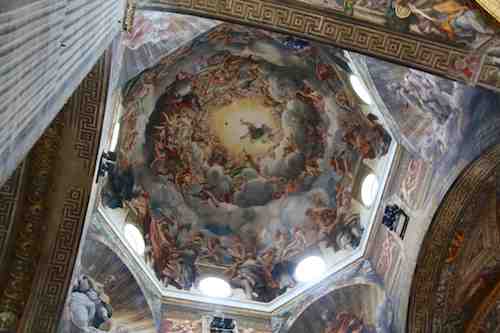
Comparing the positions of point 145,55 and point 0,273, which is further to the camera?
point 145,55

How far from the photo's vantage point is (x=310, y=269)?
16.6m

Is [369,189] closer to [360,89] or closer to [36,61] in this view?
[360,89]

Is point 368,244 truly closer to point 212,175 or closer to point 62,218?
point 212,175

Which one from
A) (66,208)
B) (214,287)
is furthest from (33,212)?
(214,287)

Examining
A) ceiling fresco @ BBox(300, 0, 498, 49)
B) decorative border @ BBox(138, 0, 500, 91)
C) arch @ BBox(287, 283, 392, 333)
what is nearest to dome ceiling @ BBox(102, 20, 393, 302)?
arch @ BBox(287, 283, 392, 333)

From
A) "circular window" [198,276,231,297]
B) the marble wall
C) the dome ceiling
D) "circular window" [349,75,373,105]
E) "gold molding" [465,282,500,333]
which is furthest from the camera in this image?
"circular window" [198,276,231,297]

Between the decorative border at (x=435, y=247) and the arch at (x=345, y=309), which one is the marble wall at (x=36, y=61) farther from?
the arch at (x=345, y=309)

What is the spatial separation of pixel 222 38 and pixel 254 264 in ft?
19.0

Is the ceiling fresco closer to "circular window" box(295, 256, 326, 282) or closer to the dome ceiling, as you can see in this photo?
the dome ceiling

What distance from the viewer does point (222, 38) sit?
50.5 feet

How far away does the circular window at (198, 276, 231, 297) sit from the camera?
1647 centimetres

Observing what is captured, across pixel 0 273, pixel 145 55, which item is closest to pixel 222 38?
pixel 145 55

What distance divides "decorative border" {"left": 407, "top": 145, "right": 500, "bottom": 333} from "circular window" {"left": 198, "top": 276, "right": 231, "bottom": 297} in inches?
205

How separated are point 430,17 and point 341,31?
136cm
